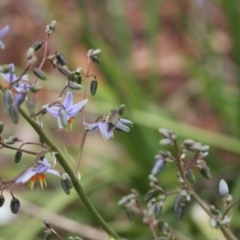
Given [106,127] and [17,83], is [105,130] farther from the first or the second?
[17,83]

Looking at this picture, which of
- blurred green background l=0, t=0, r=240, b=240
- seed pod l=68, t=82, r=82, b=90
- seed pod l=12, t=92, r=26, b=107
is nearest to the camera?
seed pod l=12, t=92, r=26, b=107

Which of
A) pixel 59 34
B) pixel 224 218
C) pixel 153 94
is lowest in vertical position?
pixel 153 94

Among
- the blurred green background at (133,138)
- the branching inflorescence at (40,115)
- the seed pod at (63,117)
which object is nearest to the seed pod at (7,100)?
the branching inflorescence at (40,115)

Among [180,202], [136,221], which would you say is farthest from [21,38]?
[180,202]

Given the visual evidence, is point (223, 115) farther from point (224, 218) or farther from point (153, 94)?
point (224, 218)

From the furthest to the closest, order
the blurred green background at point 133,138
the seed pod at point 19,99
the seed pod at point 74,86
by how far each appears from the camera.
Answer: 1. the blurred green background at point 133,138
2. the seed pod at point 74,86
3. the seed pod at point 19,99

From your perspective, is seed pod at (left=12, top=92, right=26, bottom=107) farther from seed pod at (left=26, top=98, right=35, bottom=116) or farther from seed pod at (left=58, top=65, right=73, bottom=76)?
seed pod at (left=58, top=65, right=73, bottom=76)

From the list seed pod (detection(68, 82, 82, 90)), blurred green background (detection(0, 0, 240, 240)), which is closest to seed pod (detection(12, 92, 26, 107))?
seed pod (detection(68, 82, 82, 90))

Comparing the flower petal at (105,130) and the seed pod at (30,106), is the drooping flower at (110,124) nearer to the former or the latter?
the flower petal at (105,130)

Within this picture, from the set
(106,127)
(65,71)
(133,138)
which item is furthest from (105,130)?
(133,138)
